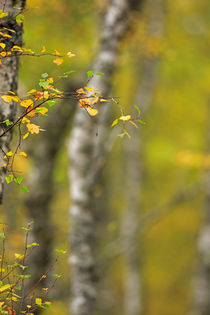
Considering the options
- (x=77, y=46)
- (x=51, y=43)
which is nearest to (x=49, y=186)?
(x=77, y=46)

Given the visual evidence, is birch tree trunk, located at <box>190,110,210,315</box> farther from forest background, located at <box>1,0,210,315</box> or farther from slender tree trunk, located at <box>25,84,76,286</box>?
slender tree trunk, located at <box>25,84,76,286</box>

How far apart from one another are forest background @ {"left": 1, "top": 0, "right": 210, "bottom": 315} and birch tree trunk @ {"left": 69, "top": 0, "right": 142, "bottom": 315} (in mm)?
207

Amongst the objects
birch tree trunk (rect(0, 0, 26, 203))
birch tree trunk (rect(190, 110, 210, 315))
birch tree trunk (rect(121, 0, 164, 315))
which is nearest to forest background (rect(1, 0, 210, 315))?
birch tree trunk (rect(121, 0, 164, 315))

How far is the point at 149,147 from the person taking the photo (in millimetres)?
12797

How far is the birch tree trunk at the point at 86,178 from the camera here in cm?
525

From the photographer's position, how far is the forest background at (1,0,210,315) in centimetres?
739

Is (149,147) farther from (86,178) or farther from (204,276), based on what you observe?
(86,178)

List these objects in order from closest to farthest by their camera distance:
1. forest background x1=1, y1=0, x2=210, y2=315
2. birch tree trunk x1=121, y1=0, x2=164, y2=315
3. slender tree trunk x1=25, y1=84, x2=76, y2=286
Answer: slender tree trunk x1=25, y1=84, x2=76, y2=286
forest background x1=1, y1=0, x2=210, y2=315
birch tree trunk x1=121, y1=0, x2=164, y2=315

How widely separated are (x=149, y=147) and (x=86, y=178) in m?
7.64

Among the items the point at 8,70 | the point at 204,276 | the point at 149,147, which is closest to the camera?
the point at 8,70

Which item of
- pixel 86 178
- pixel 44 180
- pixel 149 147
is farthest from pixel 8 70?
pixel 149 147

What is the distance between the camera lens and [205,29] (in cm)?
1114

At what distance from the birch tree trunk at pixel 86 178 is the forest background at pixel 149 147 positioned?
0.21 metres

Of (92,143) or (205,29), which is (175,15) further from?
(92,143)
